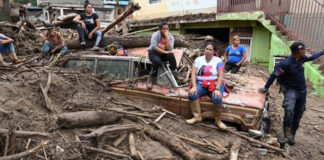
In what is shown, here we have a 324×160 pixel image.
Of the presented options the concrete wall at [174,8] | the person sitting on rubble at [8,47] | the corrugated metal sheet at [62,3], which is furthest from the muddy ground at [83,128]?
the corrugated metal sheet at [62,3]

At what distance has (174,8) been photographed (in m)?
14.8

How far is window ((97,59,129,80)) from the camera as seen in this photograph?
196 inches

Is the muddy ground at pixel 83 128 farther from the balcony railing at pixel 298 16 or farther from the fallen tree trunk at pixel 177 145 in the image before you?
the balcony railing at pixel 298 16

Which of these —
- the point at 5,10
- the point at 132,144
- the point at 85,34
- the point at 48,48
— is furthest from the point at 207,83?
the point at 5,10

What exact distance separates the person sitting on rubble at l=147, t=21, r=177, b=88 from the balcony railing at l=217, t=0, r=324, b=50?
5.70 metres

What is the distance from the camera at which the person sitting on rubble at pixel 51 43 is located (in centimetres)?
688

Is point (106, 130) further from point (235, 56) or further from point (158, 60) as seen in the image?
point (235, 56)

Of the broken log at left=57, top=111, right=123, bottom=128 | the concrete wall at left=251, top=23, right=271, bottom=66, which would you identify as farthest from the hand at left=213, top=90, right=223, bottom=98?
the concrete wall at left=251, top=23, right=271, bottom=66

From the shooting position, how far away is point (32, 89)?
4352mm

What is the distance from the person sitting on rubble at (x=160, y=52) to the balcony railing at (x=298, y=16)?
5.70m

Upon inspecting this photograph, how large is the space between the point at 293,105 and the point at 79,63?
14.5ft

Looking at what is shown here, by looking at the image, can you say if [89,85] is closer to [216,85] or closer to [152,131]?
[152,131]

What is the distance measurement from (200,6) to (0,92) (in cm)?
1114

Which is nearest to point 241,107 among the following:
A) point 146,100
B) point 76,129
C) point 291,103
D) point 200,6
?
point 291,103
